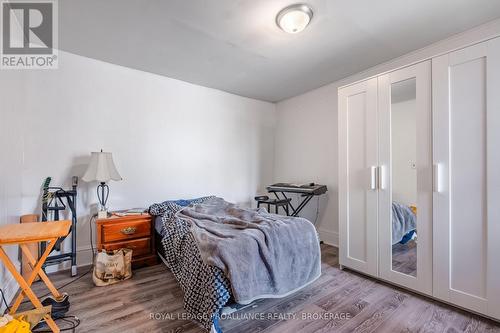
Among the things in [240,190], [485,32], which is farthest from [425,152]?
[240,190]

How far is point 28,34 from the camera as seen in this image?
7.32 feet

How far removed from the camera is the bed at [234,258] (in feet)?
4.99

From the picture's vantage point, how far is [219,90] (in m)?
3.79

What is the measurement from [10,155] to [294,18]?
267cm

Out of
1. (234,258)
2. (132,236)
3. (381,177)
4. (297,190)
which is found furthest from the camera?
(297,190)

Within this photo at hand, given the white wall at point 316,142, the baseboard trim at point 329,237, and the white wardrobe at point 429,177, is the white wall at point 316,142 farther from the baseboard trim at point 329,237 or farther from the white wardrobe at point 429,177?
the white wardrobe at point 429,177

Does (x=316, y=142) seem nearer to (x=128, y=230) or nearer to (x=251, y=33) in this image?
(x=251, y=33)

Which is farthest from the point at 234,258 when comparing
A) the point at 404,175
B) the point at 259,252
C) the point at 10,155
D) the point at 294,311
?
the point at 10,155

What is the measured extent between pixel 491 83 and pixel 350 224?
1.66 metres

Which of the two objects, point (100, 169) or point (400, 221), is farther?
point (100, 169)

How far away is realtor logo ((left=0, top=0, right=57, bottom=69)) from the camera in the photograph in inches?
74.0

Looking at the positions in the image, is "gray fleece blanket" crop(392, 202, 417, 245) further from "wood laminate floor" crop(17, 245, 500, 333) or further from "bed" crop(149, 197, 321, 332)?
"bed" crop(149, 197, 321, 332)

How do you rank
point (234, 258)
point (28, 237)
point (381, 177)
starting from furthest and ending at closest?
point (381, 177) → point (234, 258) → point (28, 237)

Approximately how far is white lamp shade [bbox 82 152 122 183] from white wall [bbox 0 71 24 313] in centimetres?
53
